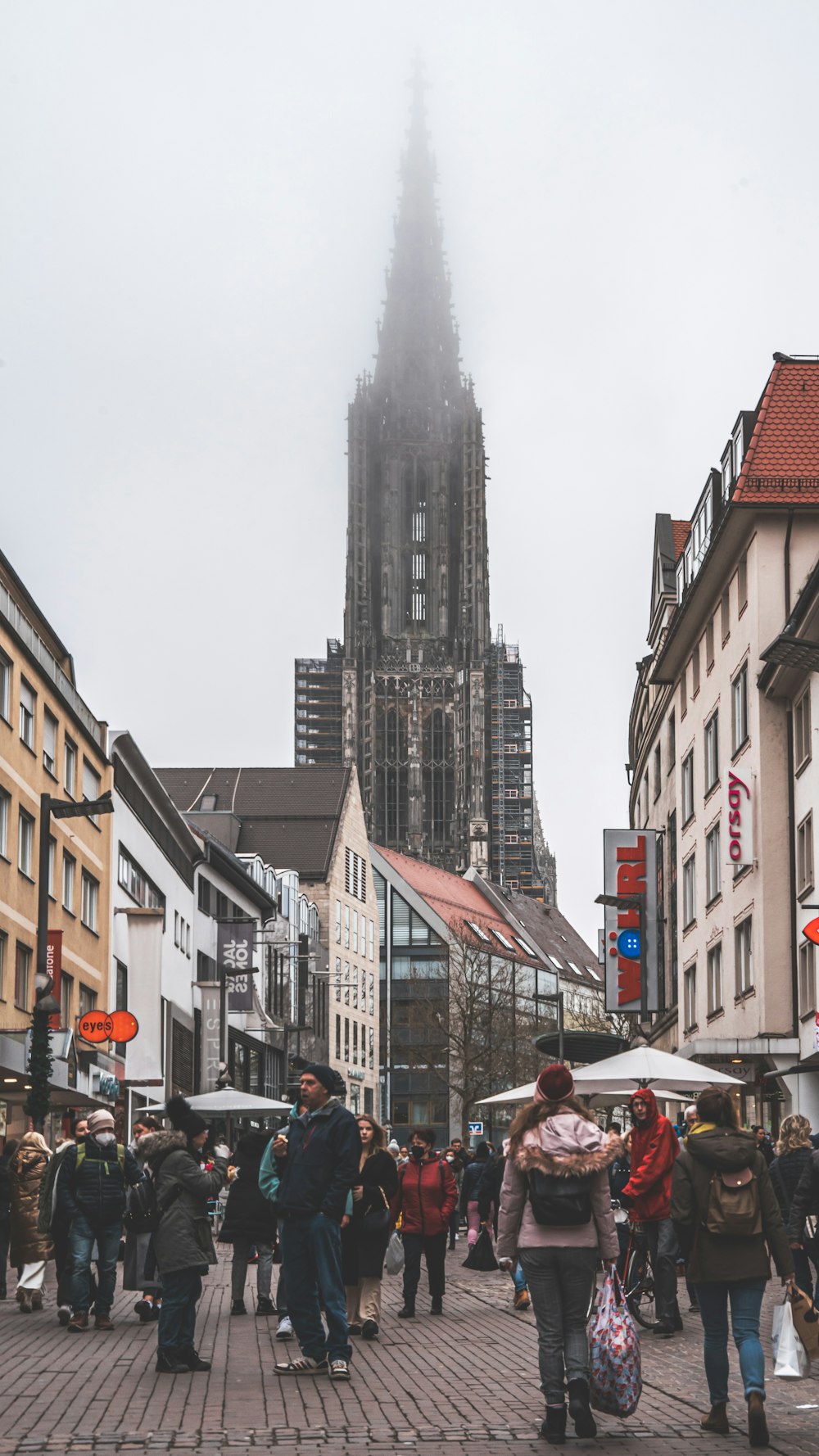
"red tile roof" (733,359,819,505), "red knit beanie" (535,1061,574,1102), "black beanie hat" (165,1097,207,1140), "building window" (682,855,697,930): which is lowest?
"black beanie hat" (165,1097,207,1140)

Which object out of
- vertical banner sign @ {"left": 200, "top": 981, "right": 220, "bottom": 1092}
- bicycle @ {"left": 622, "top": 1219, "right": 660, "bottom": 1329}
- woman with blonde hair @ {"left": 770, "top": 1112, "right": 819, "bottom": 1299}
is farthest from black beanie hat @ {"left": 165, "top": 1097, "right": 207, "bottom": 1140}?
vertical banner sign @ {"left": 200, "top": 981, "right": 220, "bottom": 1092}

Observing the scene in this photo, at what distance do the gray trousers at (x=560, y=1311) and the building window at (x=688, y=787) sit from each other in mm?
39041

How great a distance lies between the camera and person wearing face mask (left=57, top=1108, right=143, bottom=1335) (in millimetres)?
15758

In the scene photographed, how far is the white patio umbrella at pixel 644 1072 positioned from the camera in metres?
19.6

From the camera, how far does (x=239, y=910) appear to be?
74188 mm

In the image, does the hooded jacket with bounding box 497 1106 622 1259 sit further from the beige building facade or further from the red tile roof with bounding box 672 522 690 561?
the red tile roof with bounding box 672 522 690 561

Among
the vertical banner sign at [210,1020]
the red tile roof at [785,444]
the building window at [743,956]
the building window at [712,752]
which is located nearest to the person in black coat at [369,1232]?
Result: the building window at [743,956]

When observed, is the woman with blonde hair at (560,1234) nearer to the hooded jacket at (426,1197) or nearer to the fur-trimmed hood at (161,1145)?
the fur-trimmed hood at (161,1145)

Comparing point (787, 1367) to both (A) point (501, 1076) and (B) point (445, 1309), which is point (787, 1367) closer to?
(B) point (445, 1309)

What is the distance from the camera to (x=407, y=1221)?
1738 cm

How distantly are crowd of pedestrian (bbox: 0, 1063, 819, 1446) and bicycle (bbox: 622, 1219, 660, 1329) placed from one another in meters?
0.10

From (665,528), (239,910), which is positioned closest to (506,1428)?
(665,528)

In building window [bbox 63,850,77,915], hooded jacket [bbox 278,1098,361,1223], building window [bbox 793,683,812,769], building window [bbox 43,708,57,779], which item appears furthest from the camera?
building window [bbox 63,850,77,915]

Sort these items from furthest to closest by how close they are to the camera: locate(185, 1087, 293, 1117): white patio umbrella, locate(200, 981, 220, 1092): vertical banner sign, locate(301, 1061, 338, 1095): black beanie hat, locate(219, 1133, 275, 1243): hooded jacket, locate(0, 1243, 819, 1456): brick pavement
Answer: locate(200, 981, 220, 1092): vertical banner sign
locate(185, 1087, 293, 1117): white patio umbrella
locate(219, 1133, 275, 1243): hooded jacket
locate(301, 1061, 338, 1095): black beanie hat
locate(0, 1243, 819, 1456): brick pavement
